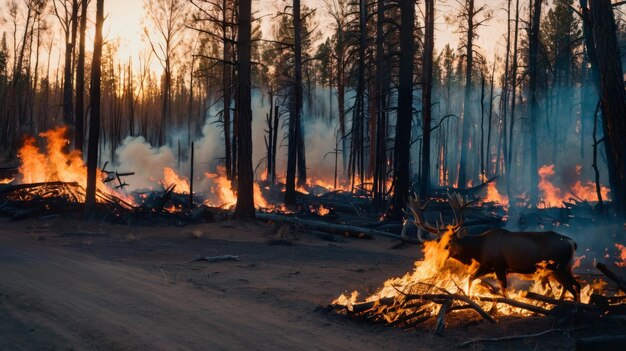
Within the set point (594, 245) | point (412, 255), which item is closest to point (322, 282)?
point (412, 255)

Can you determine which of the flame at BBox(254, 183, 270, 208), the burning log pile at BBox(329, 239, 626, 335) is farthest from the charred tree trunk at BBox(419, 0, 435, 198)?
the burning log pile at BBox(329, 239, 626, 335)

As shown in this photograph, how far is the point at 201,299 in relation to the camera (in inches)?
344

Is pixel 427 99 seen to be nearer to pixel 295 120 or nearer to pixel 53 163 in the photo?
pixel 295 120

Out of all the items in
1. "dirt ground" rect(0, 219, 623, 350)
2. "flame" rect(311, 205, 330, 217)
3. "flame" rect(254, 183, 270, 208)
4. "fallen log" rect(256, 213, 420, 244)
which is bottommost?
"dirt ground" rect(0, 219, 623, 350)

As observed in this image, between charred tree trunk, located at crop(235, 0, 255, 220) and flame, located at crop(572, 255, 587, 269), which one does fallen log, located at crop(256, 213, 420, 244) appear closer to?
charred tree trunk, located at crop(235, 0, 255, 220)

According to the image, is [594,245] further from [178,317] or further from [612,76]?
[178,317]

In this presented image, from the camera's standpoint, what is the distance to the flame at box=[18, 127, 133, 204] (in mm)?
22984

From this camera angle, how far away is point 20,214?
785 inches

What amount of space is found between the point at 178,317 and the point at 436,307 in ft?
10.9

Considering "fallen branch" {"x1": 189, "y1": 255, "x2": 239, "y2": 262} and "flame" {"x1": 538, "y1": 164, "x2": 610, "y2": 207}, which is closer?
"fallen branch" {"x1": 189, "y1": 255, "x2": 239, "y2": 262}

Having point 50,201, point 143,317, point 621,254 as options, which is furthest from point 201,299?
point 50,201

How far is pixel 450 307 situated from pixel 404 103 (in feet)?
43.7

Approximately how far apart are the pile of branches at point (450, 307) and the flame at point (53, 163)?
58.7ft

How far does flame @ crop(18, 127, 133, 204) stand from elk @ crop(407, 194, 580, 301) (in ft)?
58.5
